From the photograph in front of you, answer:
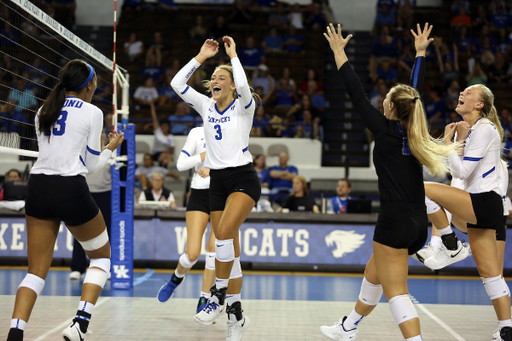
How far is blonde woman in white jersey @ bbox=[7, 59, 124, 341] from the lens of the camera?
3.52m

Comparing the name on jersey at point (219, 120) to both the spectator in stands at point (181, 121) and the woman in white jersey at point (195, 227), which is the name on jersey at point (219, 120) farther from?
the spectator in stands at point (181, 121)

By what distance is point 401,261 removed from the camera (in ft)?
10.8

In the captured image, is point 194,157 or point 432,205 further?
point 194,157

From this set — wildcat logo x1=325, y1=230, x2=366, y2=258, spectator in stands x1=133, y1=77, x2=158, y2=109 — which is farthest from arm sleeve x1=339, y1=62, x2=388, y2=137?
spectator in stands x1=133, y1=77, x2=158, y2=109

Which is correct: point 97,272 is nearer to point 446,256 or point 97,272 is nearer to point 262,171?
point 446,256

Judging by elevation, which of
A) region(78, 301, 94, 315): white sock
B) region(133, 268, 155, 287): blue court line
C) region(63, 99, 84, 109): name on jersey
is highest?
region(63, 99, 84, 109): name on jersey

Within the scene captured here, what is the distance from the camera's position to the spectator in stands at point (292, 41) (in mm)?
15109

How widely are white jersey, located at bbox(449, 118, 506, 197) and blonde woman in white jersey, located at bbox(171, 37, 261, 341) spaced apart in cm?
160

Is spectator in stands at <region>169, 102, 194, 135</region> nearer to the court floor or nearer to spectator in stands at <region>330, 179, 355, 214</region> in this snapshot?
spectator in stands at <region>330, 179, 355, 214</region>

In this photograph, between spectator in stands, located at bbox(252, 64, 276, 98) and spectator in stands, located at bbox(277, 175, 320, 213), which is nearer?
spectator in stands, located at bbox(277, 175, 320, 213)

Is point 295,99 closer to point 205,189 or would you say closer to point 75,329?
point 205,189

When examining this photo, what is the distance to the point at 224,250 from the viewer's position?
4215mm

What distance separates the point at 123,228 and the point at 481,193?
420 cm

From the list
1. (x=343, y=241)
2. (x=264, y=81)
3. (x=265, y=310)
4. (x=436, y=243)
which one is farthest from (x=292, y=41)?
(x=436, y=243)
